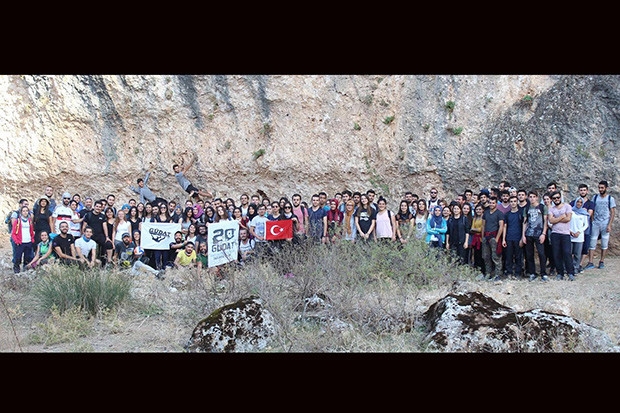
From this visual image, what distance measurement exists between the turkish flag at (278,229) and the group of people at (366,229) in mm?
79

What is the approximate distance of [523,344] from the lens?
5480mm

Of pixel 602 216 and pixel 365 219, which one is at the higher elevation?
pixel 602 216

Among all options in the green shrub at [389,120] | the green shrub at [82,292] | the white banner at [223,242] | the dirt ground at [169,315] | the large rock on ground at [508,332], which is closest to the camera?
the large rock on ground at [508,332]

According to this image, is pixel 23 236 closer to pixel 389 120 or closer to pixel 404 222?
pixel 404 222

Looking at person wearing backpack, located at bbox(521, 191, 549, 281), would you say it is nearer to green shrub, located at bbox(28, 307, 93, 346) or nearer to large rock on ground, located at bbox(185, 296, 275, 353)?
large rock on ground, located at bbox(185, 296, 275, 353)

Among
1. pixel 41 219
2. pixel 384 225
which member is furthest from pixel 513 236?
pixel 41 219

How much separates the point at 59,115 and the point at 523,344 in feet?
49.2

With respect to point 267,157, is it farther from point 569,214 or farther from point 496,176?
point 569,214

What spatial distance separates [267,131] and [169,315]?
29.6 ft

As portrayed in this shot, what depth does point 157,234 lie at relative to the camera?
1114 centimetres

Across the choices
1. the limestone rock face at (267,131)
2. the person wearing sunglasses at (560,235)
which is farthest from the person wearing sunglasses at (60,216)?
the person wearing sunglasses at (560,235)

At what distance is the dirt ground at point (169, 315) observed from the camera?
6539 millimetres

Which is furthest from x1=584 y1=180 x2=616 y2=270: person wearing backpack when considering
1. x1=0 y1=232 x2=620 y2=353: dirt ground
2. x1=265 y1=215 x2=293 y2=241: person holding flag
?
x1=265 y1=215 x2=293 y2=241: person holding flag

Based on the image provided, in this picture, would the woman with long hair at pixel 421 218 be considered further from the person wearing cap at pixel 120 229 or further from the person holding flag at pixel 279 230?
the person wearing cap at pixel 120 229
